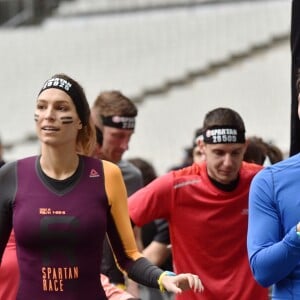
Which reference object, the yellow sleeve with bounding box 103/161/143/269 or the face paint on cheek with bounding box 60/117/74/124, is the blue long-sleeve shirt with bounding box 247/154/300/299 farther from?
the face paint on cheek with bounding box 60/117/74/124

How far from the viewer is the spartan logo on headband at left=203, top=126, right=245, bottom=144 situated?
19.8ft

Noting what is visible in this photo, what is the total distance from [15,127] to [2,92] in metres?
0.63

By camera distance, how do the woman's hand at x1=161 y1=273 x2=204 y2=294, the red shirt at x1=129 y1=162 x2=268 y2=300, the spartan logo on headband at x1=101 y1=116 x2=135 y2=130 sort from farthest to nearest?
the spartan logo on headband at x1=101 y1=116 x2=135 y2=130
the red shirt at x1=129 y1=162 x2=268 y2=300
the woman's hand at x1=161 y1=273 x2=204 y2=294

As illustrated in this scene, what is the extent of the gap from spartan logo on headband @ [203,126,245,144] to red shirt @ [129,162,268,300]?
19 centimetres

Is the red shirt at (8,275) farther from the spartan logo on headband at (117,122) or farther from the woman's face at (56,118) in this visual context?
the spartan logo on headband at (117,122)

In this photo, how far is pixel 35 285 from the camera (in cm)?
475

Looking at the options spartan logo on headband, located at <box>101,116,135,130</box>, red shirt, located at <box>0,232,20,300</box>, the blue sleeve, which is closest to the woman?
the blue sleeve

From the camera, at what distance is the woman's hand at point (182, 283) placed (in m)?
4.55

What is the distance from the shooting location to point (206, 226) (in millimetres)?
6070

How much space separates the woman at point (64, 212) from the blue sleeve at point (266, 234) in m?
0.34

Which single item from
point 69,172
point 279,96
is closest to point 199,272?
point 69,172

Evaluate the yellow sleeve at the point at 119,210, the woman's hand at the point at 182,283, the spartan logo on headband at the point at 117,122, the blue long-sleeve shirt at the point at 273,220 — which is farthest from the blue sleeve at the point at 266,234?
the spartan logo on headband at the point at 117,122

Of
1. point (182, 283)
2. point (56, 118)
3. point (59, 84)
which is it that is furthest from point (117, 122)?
point (182, 283)

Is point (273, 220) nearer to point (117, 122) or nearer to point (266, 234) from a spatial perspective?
point (266, 234)
